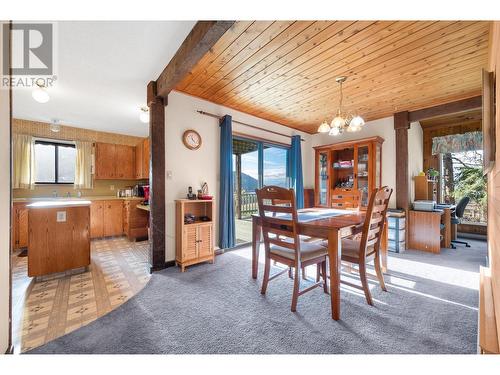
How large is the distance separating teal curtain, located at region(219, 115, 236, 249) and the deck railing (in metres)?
1.52

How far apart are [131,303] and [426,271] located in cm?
337

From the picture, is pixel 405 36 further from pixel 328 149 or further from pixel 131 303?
pixel 131 303

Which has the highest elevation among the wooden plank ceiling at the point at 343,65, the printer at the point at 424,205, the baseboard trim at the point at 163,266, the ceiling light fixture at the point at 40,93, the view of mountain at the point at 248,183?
the wooden plank ceiling at the point at 343,65

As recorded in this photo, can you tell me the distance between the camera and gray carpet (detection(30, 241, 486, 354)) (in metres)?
1.39

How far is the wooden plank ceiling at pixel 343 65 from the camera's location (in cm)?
183

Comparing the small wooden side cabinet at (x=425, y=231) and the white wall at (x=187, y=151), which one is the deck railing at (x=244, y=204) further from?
the small wooden side cabinet at (x=425, y=231)

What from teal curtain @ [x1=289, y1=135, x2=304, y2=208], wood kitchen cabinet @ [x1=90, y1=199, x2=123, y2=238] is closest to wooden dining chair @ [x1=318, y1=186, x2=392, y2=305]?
teal curtain @ [x1=289, y1=135, x2=304, y2=208]

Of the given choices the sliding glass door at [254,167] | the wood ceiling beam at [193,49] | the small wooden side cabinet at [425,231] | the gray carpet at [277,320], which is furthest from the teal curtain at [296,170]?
the wood ceiling beam at [193,49]

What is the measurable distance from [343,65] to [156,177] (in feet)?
8.43

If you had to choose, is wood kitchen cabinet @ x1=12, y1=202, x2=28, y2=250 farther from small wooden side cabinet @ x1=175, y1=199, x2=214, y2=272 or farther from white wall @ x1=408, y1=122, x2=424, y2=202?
white wall @ x1=408, y1=122, x2=424, y2=202

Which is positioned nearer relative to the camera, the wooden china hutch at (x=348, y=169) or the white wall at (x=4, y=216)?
the white wall at (x=4, y=216)

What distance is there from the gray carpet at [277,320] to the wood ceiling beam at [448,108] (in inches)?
96.1
